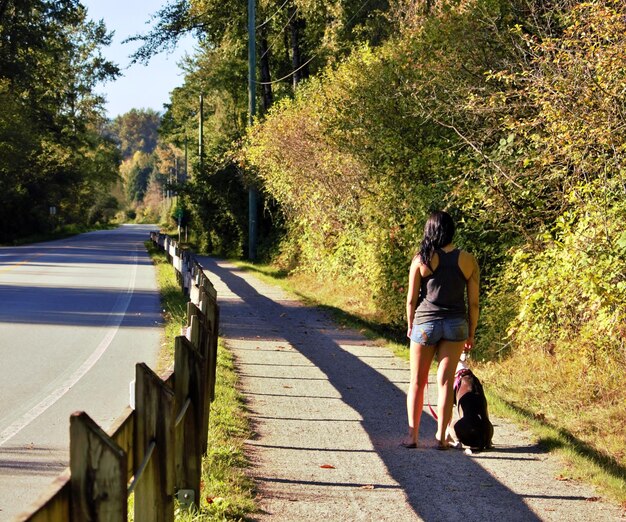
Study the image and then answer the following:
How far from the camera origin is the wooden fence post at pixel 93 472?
3.07 m

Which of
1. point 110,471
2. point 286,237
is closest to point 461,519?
point 110,471

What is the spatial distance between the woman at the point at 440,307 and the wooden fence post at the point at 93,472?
4.29m

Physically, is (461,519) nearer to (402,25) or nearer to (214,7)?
(402,25)

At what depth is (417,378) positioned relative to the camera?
7.34m

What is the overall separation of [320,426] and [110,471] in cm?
516

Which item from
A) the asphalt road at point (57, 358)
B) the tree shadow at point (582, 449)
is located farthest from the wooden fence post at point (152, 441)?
the tree shadow at point (582, 449)

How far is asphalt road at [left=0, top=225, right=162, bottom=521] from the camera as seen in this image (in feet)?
23.2

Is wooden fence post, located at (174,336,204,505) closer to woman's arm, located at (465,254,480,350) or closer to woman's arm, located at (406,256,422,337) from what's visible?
woman's arm, located at (406,256,422,337)

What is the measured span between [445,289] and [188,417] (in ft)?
8.30

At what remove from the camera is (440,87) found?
13.8 meters

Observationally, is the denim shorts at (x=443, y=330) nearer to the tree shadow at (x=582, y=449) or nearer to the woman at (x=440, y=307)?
the woman at (x=440, y=307)

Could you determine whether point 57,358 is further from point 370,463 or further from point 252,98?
point 252,98

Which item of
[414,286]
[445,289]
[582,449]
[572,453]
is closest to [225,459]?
[414,286]

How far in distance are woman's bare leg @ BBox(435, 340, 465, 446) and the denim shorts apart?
58 mm
